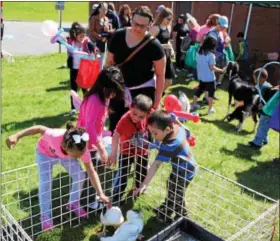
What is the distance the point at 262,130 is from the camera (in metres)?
4.66

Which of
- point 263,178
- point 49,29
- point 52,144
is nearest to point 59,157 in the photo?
point 52,144

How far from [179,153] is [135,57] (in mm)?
865

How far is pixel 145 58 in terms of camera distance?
2.97 metres

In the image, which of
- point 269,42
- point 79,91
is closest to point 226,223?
point 79,91

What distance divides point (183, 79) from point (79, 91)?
8.22 feet

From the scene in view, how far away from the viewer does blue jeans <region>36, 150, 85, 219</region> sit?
8.46ft

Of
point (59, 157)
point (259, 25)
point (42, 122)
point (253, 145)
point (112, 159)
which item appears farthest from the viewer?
point (259, 25)

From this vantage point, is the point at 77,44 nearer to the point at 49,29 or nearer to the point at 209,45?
the point at 49,29

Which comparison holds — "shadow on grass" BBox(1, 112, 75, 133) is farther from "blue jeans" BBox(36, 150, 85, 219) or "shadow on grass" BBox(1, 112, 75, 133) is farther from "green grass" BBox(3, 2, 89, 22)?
"blue jeans" BBox(36, 150, 85, 219)

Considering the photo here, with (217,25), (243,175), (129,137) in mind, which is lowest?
(243,175)

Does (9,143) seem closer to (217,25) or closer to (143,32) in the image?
(143,32)

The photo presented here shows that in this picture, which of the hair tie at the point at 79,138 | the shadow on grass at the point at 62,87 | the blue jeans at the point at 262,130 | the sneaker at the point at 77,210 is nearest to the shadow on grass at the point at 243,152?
the blue jeans at the point at 262,130

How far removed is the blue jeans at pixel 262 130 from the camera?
4.62 metres

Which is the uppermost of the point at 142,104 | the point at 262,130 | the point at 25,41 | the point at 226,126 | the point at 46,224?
the point at 142,104
